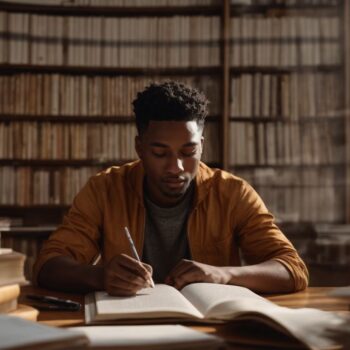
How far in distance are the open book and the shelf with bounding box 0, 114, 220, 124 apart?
2.30m

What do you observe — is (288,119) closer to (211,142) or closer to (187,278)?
Answer: (211,142)

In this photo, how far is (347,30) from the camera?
3506 millimetres

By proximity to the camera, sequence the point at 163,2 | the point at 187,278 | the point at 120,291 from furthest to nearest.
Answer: the point at 163,2 → the point at 187,278 → the point at 120,291

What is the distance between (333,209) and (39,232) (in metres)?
1.67

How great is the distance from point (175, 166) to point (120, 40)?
1922 millimetres

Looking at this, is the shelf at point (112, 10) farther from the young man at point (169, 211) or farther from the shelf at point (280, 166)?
the young man at point (169, 211)

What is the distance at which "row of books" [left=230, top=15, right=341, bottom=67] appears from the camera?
3.53 meters

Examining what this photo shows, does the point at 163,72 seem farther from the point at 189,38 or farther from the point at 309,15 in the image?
the point at 309,15

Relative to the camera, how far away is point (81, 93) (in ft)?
11.6

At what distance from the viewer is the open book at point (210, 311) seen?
86 cm

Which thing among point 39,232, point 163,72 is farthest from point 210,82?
point 39,232

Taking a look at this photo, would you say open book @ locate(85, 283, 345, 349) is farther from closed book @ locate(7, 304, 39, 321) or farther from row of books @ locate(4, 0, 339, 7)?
row of books @ locate(4, 0, 339, 7)

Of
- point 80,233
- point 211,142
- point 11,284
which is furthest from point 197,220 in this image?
point 211,142

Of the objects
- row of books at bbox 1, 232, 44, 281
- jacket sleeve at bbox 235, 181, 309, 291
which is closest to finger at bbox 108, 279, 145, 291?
jacket sleeve at bbox 235, 181, 309, 291
